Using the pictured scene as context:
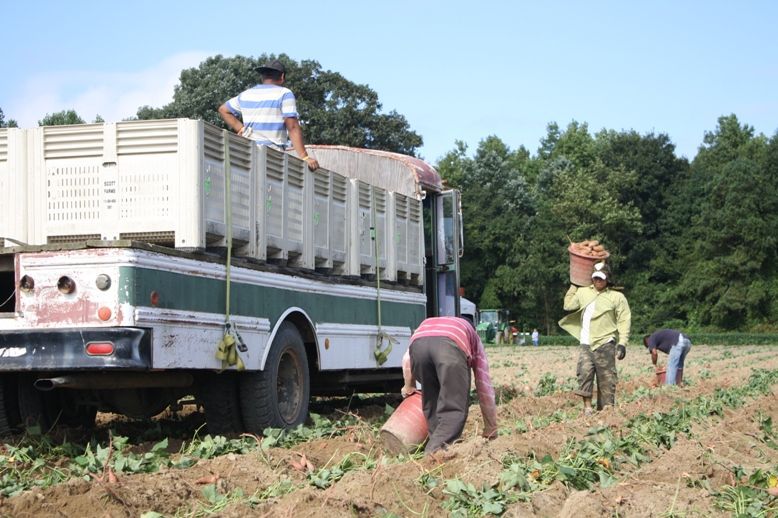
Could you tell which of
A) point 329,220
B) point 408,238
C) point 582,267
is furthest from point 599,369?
point 329,220

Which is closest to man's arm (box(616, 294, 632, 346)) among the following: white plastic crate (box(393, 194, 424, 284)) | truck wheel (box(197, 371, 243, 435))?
white plastic crate (box(393, 194, 424, 284))

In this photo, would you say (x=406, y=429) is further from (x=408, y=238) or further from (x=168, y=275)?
(x=408, y=238)

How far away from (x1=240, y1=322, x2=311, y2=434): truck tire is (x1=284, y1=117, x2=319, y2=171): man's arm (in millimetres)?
1574

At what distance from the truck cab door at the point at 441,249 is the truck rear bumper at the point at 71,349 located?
7110 mm

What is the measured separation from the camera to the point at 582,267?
41.8 ft

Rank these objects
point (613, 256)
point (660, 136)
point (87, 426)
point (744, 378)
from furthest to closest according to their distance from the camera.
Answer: point (660, 136)
point (613, 256)
point (744, 378)
point (87, 426)

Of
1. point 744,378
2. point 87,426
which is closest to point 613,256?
point 744,378

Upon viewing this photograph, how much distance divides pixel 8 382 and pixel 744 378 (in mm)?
15449

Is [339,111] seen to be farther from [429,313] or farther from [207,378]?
[207,378]

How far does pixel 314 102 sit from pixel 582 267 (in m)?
42.1

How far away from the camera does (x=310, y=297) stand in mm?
11141

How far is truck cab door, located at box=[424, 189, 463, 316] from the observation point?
14930 millimetres

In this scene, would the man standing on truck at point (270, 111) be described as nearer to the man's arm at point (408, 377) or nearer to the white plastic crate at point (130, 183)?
the white plastic crate at point (130, 183)

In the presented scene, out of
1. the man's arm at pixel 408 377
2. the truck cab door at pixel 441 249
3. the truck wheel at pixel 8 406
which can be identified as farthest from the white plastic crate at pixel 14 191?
the truck cab door at pixel 441 249
